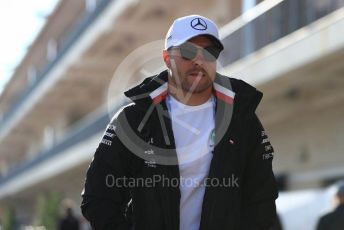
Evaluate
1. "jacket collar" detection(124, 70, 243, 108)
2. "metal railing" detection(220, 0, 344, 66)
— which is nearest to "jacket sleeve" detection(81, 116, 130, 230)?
"jacket collar" detection(124, 70, 243, 108)

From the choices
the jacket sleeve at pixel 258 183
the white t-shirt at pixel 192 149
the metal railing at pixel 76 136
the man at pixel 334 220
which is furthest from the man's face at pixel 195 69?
the metal railing at pixel 76 136

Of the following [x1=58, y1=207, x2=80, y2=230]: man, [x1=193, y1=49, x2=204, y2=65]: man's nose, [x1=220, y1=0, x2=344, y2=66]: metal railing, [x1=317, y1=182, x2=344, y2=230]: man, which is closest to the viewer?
[x1=193, y1=49, x2=204, y2=65]: man's nose

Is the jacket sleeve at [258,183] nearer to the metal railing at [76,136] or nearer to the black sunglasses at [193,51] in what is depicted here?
the black sunglasses at [193,51]

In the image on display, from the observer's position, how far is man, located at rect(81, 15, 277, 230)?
3.28m

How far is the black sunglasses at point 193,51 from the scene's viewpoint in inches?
129

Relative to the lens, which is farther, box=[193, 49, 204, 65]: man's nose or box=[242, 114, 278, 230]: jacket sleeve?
box=[242, 114, 278, 230]: jacket sleeve

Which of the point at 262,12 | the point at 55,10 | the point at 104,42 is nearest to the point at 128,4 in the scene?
the point at 104,42

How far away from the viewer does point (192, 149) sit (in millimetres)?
3383

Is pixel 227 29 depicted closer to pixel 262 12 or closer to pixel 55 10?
pixel 262 12

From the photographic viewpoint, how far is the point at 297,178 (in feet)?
55.4

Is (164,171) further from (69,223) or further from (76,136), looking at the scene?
(76,136)

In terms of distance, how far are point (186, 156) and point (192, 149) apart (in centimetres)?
4

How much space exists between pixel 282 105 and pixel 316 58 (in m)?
4.44

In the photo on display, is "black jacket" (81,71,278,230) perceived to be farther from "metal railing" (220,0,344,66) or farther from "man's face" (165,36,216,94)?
"metal railing" (220,0,344,66)
